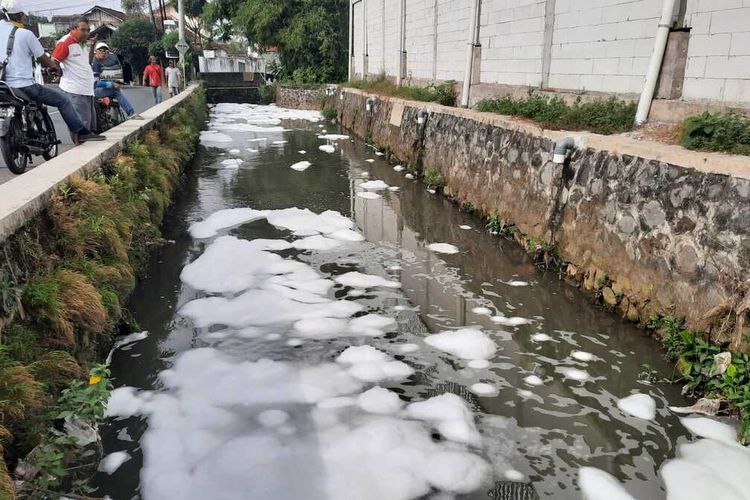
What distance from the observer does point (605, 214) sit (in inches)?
194

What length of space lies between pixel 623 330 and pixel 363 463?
2.54 m

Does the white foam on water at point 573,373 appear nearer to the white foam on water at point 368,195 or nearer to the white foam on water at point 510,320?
the white foam on water at point 510,320

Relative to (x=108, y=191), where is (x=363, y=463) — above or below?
below

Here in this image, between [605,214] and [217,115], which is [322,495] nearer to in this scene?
[605,214]

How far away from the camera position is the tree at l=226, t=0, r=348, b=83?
26031mm

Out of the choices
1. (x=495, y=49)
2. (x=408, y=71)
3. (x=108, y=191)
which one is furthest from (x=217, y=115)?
(x=108, y=191)

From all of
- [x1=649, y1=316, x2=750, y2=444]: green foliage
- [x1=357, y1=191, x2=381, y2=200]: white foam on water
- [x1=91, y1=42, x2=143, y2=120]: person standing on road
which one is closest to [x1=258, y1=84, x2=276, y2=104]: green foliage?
[x1=91, y1=42, x2=143, y2=120]: person standing on road

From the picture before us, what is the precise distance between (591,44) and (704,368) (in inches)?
166

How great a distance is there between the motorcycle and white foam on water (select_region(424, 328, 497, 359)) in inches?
178

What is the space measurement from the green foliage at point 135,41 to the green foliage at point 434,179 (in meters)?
36.8

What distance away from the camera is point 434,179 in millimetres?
9352

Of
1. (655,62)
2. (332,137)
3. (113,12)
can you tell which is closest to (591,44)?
(655,62)

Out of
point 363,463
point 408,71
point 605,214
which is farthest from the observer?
point 408,71

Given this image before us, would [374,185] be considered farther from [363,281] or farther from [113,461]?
[113,461]
